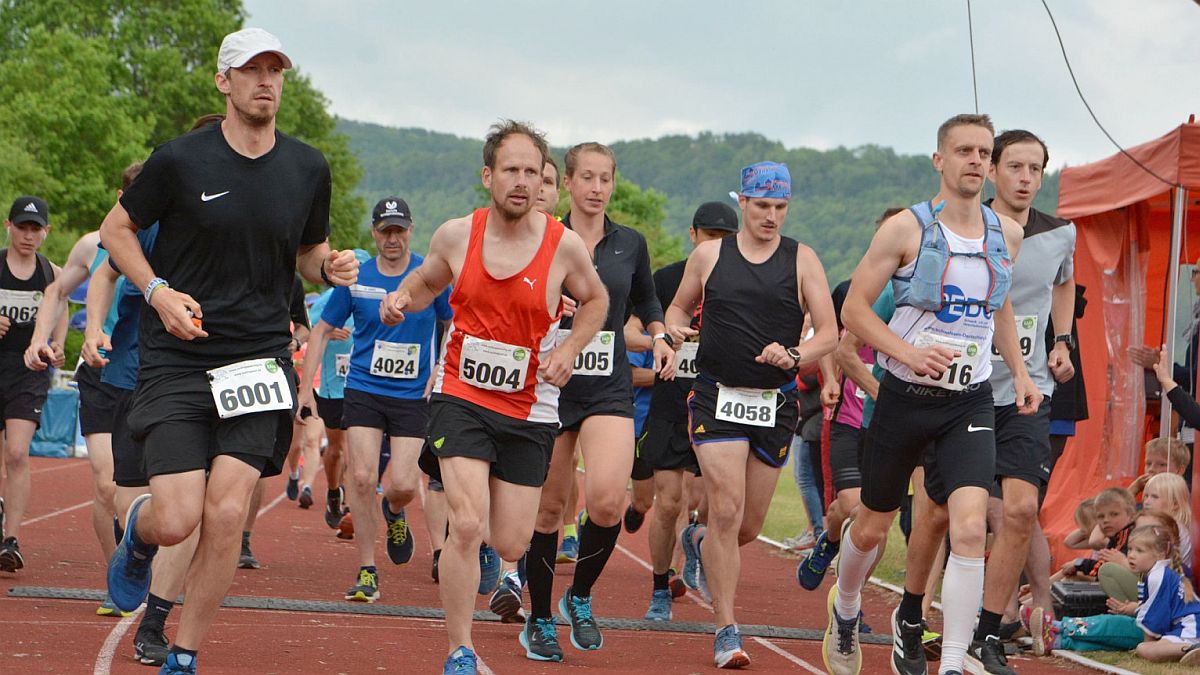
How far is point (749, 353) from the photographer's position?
8.47 meters

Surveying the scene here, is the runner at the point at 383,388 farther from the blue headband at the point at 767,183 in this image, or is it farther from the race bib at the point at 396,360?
the blue headband at the point at 767,183

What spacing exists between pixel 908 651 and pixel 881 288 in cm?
161

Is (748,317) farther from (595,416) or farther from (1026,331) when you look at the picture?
(1026,331)

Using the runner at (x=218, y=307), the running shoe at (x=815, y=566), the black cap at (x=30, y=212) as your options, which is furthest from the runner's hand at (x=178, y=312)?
the black cap at (x=30, y=212)

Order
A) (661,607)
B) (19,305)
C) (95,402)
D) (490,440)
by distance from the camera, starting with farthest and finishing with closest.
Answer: (19,305)
(661,607)
(95,402)
(490,440)

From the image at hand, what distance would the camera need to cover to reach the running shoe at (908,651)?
23.6 ft

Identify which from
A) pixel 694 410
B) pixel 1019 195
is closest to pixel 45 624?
pixel 694 410

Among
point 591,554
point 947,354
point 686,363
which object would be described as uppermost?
point 947,354

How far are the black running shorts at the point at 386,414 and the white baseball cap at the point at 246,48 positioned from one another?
4.24 meters

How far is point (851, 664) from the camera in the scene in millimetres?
7664

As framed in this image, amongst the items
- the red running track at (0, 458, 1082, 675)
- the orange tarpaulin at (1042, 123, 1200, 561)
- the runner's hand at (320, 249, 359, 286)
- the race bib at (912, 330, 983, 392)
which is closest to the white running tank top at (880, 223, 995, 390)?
the race bib at (912, 330, 983, 392)

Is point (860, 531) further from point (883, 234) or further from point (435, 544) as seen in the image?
point (435, 544)

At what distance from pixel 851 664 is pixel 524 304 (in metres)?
2.42

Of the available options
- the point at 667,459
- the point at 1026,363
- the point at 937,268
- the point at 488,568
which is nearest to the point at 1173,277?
the point at 1026,363
